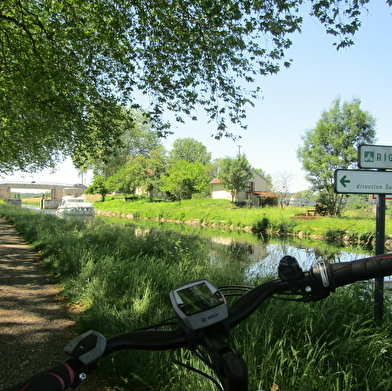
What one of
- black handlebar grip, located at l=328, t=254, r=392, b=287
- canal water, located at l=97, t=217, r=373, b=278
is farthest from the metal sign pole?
black handlebar grip, located at l=328, t=254, r=392, b=287

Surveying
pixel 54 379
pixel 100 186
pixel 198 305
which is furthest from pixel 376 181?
pixel 100 186

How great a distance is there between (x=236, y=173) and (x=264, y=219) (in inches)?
902

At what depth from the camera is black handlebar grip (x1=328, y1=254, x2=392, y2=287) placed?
1.06 m

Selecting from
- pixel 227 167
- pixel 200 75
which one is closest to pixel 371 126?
pixel 227 167

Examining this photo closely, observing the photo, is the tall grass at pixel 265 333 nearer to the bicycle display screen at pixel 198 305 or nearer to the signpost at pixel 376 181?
the signpost at pixel 376 181

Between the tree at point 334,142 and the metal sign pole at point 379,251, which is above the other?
the tree at point 334,142

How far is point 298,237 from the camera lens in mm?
23453

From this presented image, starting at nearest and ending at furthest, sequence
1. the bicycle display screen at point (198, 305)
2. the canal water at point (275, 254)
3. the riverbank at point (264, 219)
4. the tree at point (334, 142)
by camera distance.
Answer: the bicycle display screen at point (198, 305)
the canal water at point (275, 254)
the riverbank at point (264, 219)
the tree at point (334, 142)

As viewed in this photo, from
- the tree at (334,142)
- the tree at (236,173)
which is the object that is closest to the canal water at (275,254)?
the tree at (334,142)

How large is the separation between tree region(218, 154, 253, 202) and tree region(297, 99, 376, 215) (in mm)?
16990

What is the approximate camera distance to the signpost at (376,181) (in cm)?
343

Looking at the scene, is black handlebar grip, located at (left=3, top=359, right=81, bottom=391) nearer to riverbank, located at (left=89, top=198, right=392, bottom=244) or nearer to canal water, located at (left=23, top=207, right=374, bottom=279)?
canal water, located at (left=23, top=207, right=374, bottom=279)

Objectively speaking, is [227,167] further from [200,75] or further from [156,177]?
[200,75]

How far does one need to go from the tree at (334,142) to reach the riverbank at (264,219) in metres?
3.37
